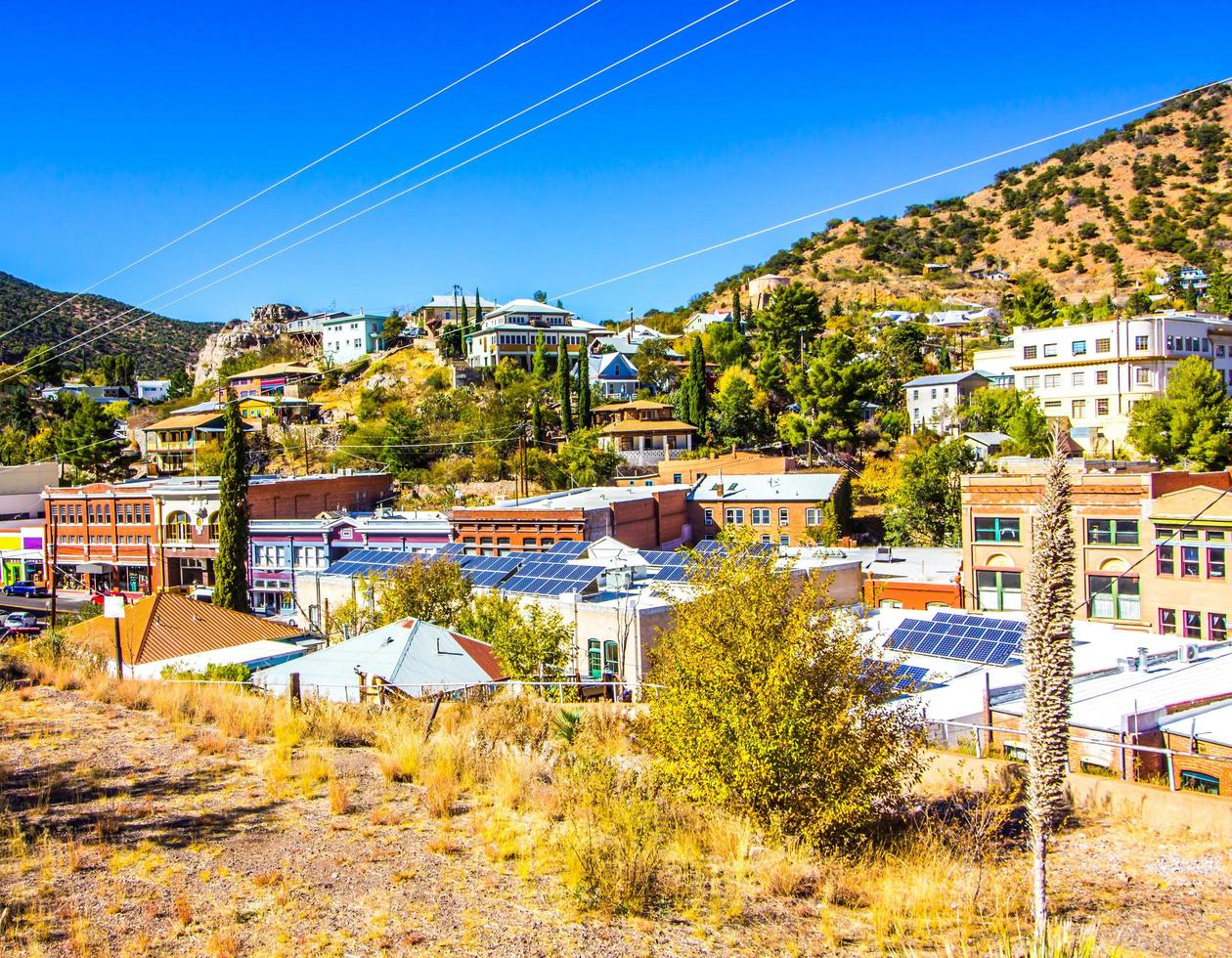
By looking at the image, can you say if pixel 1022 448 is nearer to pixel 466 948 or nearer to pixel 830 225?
pixel 466 948

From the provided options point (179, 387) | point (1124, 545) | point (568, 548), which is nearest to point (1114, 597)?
point (1124, 545)

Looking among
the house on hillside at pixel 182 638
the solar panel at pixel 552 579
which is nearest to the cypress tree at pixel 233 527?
the house on hillside at pixel 182 638

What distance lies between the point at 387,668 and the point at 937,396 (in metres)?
57.8

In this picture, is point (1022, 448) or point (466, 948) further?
point (1022, 448)

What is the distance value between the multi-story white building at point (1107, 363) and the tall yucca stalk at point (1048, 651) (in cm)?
5170

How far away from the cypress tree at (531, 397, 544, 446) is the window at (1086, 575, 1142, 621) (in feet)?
155

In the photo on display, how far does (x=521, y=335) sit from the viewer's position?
95.8 meters

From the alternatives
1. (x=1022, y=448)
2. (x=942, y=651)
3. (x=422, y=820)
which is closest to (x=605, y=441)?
(x=1022, y=448)

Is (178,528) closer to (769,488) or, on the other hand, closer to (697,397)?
(769,488)

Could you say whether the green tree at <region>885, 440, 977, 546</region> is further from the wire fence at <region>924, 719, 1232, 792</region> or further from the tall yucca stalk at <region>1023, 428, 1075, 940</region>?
the tall yucca stalk at <region>1023, 428, 1075, 940</region>

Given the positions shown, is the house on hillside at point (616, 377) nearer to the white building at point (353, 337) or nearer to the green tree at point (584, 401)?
the green tree at point (584, 401)

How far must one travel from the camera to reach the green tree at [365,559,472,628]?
31.5 m

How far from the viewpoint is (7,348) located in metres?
141

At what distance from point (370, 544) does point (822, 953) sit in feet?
140
